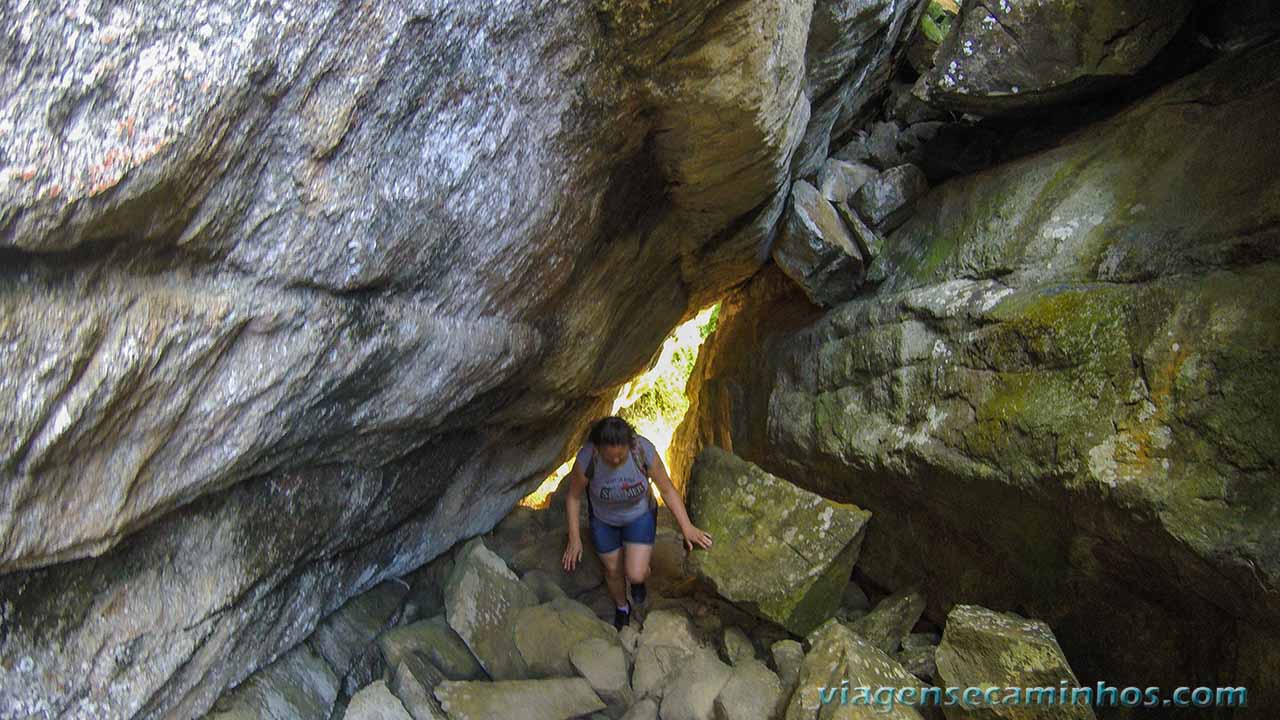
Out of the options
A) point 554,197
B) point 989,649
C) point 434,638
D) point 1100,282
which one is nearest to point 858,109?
point 1100,282

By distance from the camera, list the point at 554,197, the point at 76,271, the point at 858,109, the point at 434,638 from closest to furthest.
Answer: the point at 76,271, the point at 554,197, the point at 434,638, the point at 858,109

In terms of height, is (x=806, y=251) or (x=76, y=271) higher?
(x=76, y=271)

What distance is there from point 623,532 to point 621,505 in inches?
12.8

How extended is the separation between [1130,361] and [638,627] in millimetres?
3589

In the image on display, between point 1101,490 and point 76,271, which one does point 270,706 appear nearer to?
point 76,271

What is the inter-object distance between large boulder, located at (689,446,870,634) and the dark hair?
0.80 meters

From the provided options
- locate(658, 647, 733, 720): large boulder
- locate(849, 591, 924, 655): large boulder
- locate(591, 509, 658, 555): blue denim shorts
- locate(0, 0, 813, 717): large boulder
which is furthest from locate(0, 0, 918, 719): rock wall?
locate(849, 591, 924, 655): large boulder

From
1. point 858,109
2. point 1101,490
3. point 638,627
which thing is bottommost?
point 638,627

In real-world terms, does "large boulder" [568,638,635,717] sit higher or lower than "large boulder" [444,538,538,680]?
lower

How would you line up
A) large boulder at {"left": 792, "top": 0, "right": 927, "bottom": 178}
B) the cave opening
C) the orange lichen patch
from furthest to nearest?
the cave opening, large boulder at {"left": 792, "top": 0, "right": 927, "bottom": 178}, the orange lichen patch

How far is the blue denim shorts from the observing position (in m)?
5.59

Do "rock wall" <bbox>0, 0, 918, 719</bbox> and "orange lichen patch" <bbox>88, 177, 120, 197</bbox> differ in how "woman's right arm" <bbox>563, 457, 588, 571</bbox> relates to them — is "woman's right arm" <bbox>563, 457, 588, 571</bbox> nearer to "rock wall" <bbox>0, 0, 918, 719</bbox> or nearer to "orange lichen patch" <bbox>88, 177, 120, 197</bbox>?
"rock wall" <bbox>0, 0, 918, 719</bbox>

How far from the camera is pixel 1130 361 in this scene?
394 centimetres

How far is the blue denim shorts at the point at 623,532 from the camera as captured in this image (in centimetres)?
559
